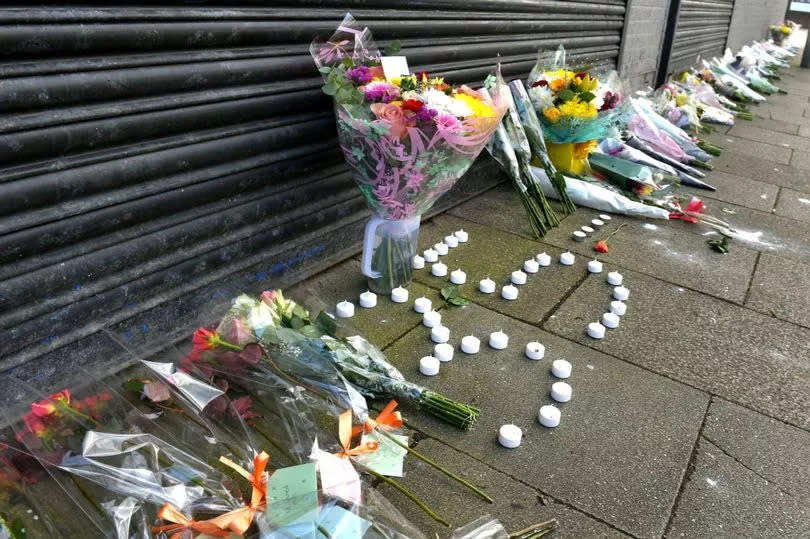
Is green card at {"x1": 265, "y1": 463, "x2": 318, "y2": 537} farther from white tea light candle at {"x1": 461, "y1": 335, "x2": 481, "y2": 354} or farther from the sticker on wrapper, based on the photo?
the sticker on wrapper

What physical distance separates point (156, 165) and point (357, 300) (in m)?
1.29

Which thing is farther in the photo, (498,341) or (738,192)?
(738,192)

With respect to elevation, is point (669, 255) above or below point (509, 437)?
below

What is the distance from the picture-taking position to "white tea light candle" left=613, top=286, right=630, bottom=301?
375 cm

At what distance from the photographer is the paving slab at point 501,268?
143 inches

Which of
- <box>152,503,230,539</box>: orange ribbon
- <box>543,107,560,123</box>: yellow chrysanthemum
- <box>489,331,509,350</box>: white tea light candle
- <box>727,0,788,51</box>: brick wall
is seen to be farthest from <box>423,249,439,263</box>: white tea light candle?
<box>727,0,788,51</box>: brick wall

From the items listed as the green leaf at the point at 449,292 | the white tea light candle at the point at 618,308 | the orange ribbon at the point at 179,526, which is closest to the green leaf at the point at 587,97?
the white tea light candle at the point at 618,308

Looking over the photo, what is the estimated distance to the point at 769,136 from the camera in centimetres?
879

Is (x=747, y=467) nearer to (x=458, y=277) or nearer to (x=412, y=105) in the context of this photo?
Answer: (x=458, y=277)

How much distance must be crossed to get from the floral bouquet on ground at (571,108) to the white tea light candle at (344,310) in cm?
287

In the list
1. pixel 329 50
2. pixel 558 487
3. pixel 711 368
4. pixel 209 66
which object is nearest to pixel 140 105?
pixel 209 66

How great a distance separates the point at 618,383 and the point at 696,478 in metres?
0.63

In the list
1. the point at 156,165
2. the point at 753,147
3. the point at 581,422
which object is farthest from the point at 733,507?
the point at 753,147

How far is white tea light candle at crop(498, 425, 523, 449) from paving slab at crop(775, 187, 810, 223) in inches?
170
